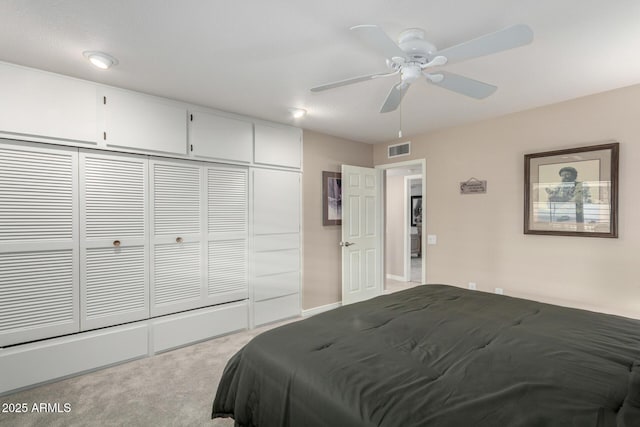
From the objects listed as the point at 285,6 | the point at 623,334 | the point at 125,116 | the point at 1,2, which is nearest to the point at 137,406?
the point at 125,116

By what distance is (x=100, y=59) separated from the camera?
2213mm

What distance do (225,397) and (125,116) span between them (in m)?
2.48

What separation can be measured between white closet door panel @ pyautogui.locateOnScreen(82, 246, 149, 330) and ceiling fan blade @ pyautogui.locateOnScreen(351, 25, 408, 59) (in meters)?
2.62

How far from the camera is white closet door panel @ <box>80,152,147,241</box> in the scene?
2.67 meters

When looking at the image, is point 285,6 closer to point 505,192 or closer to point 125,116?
point 125,116

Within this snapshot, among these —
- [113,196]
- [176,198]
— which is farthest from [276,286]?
[113,196]

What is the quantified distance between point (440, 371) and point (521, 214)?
2.70m

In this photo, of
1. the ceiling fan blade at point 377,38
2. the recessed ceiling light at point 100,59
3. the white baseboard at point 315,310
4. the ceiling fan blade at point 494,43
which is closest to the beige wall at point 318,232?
the white baseboard at point 315,310

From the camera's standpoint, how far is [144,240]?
116 inches

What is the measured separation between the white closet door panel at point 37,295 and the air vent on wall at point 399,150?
3929mm

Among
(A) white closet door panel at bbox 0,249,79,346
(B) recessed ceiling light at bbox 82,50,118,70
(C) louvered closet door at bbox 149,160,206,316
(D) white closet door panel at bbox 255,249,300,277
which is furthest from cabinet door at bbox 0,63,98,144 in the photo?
(D) white closet door panel at bbox 255,249,300,277

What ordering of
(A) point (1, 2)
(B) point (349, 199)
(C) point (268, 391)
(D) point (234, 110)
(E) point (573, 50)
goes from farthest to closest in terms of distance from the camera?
1. (B) point (349, 199)
2. (D) point (234, 110)
3. (E) point (573, 50)
4. (A) point (1, 2)
5. (C) point (268, 391)

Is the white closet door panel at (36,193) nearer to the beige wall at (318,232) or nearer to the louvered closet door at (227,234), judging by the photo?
the louvered closet door at (227,234)

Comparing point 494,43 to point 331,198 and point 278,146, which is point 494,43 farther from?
point 331,198
